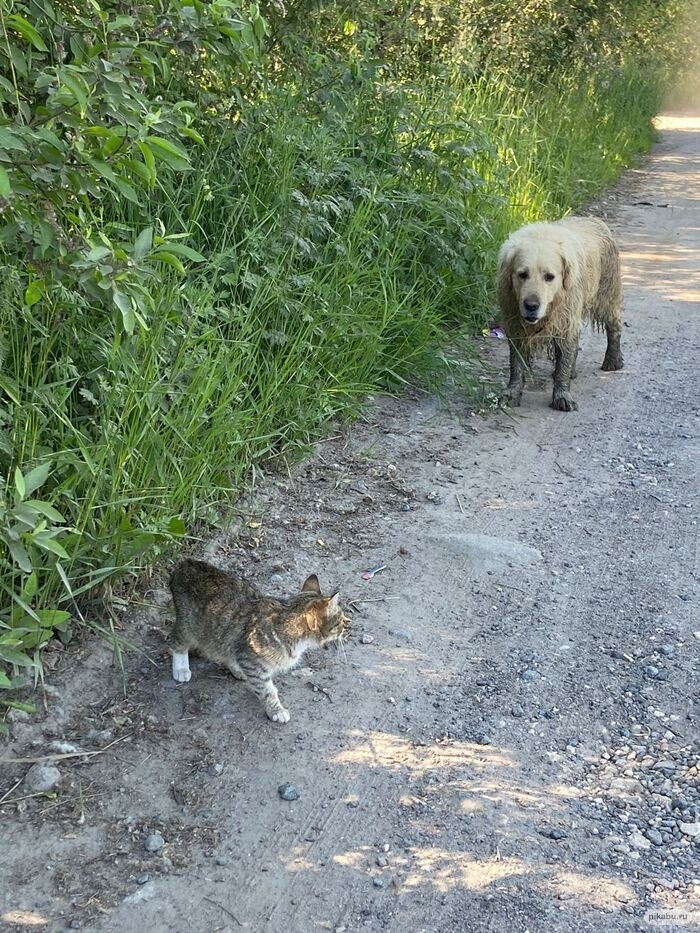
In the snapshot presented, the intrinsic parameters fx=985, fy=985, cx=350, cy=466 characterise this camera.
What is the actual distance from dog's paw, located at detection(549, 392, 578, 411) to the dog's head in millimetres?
475

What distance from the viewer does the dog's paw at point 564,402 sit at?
19.8 feet

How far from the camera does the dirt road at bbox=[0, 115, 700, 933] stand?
8.60 ft

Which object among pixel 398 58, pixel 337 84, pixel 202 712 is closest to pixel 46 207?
pixel 202 712

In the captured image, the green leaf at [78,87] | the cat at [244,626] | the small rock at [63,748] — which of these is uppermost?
the green leaf at [78,87]

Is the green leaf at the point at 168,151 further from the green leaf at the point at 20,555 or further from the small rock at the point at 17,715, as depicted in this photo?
the small rock at the point at 17,715

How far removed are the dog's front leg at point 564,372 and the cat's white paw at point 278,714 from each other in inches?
133

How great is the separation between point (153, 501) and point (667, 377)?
159 inches

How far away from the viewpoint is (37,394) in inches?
132

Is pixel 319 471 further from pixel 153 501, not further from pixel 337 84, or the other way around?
pixel 337 84

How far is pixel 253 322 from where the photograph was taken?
465 cm

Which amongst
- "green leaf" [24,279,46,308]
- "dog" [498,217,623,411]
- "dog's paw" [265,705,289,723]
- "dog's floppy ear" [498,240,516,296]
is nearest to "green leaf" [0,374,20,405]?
"green leaf" [24,279,46,308]

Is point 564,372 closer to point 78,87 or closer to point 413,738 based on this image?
point 413,738

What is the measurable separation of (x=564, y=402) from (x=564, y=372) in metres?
0.19

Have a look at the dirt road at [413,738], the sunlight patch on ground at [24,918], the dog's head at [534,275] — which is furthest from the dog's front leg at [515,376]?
the sunlight patch on ground at [24,918]
